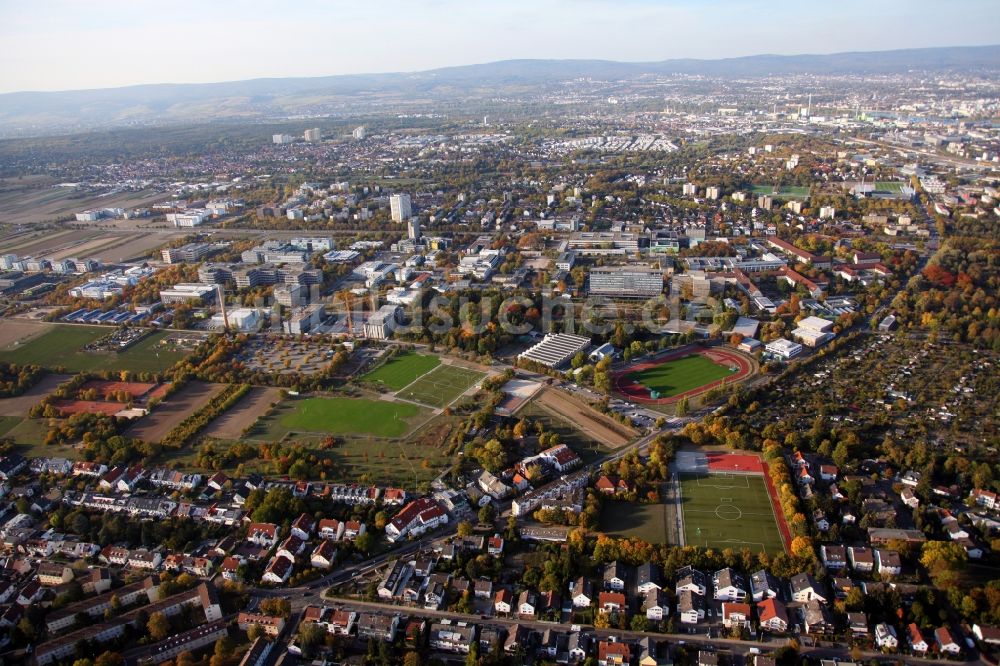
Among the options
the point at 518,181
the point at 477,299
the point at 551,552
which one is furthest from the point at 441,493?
the point at 518,181

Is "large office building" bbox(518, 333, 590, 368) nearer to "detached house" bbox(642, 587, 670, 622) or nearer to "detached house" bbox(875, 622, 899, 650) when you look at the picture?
"detached house" bbox(642, 587, 670, 622)

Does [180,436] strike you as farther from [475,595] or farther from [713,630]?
[713,630]

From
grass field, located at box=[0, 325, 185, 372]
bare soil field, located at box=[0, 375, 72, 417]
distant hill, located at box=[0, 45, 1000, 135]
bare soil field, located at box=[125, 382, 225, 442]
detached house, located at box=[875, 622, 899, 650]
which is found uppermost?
distant hill, located at box=[0, 45, 1000, 135]

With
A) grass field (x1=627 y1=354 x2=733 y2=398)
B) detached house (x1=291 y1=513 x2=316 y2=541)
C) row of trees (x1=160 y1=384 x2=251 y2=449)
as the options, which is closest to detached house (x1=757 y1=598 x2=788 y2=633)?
grass field (x1=627 y1=354 x2=733 y2=398)

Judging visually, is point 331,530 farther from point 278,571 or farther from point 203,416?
point 203,416

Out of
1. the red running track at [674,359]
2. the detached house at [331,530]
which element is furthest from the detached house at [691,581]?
the red running track at [674,359]
